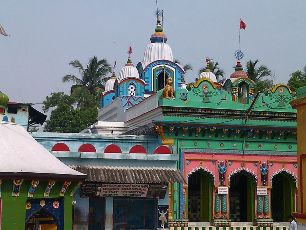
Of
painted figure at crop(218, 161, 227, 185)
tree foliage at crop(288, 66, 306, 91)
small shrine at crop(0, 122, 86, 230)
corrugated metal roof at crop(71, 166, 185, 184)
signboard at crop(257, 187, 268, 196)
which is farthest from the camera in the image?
tree foliage at crop(288, 66, 306, 91)

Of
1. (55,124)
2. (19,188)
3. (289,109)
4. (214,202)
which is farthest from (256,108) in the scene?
(55,124)

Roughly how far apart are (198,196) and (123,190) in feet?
14.3

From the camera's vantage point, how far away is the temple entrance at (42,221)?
1135cm

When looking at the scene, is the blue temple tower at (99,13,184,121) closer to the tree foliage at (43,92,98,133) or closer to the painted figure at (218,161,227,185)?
the painted figure at (218,161,227,185)

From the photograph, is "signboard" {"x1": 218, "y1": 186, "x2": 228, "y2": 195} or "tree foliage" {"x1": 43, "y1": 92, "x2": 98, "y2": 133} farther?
"tree foliage" {"x1": 43, "y1": 92, "x2": 98, "y2": 133}

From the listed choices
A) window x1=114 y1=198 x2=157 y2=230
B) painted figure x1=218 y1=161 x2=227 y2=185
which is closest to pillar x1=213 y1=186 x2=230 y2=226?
painted figure x1=218 y1=161 x2=227 y2=185

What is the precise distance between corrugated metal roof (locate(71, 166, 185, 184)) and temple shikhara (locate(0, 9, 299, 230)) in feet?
0.11

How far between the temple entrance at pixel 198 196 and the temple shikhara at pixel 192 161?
0.04 meters

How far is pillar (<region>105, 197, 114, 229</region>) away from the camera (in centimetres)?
1764

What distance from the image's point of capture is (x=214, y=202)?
773 inches

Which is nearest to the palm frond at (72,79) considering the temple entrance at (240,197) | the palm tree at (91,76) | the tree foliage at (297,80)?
the palm tree at (91,76)

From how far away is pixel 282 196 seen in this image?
21984 mm

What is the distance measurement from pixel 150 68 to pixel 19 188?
53.4ft

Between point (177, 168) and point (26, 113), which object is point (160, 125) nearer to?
point (177, 168)
